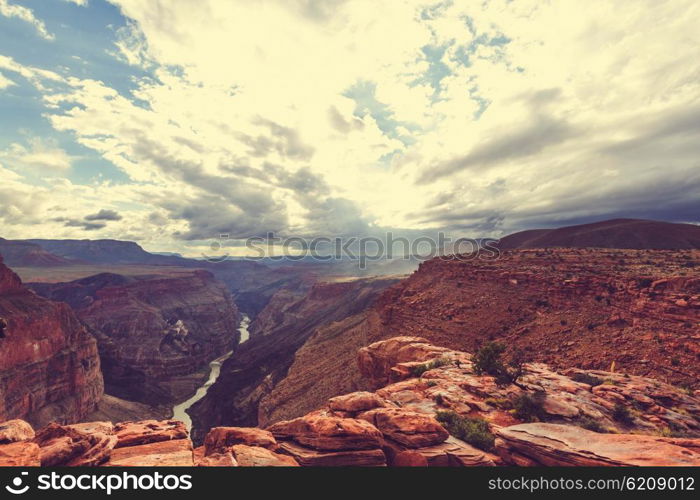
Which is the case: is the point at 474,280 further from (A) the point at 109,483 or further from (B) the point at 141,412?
(B) the point at 141,412

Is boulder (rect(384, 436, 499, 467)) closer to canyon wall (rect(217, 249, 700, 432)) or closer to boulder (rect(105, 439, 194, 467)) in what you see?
boulder (rect(105, 439, 194, 467))

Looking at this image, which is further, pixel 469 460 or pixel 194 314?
pixel 194 314

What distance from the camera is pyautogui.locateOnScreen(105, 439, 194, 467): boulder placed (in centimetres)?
888

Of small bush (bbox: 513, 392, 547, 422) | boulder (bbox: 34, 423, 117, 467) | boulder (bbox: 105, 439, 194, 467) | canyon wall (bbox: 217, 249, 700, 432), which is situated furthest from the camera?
canyon wall (bbox: 217, 249, 700, 432)

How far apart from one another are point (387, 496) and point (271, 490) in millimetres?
2726

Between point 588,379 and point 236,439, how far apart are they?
63.7 ft

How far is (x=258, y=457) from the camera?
28.8 ft

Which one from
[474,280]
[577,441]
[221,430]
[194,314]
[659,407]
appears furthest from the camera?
[194,314]

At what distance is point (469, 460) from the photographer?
9172 millimetres

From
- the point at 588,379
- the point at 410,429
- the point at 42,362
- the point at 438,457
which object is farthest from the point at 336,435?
the point at 42,362

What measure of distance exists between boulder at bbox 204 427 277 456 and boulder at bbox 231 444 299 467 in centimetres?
44

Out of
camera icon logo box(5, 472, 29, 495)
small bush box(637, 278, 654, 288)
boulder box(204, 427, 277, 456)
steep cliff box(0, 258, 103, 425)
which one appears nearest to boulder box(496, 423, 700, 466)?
boulder box(204, 427, 277, 456)

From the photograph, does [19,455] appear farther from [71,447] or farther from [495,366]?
[495,366]

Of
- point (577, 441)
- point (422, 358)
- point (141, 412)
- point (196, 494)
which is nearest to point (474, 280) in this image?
point (422, 358)
